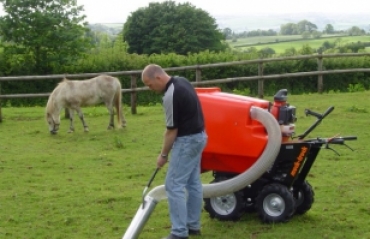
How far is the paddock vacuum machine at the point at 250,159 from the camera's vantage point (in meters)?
6.07

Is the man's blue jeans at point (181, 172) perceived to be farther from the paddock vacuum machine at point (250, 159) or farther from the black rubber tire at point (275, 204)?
the black rubber tire at point (275, 204)

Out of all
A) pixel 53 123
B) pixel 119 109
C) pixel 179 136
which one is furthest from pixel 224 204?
pixel 53 123

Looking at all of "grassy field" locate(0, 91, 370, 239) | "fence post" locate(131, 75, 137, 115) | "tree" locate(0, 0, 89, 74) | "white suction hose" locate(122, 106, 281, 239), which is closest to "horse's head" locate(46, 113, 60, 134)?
"grassy field" locate(0, 91, 370, 239)

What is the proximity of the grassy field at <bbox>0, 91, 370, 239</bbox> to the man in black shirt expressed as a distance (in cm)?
57

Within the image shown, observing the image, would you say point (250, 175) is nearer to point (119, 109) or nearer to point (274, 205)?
point (274, 205)

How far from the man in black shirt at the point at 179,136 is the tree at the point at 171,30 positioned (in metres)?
29.1

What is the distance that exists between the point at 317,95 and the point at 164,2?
20894mm

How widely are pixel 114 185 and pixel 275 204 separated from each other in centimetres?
272

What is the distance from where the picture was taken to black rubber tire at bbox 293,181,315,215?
6.68 meters

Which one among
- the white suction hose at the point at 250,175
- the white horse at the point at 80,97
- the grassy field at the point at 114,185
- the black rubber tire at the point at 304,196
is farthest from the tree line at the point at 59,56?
the white suction hose at the point at 250,175

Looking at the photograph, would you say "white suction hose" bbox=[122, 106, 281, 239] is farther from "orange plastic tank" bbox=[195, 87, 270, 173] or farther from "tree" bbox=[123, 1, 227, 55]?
"tree" bbox=[123, 1, 227, 55]

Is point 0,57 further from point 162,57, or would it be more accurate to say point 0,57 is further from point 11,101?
point 162,57

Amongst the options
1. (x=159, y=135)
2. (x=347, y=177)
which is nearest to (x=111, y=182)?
(x=347, y=177)

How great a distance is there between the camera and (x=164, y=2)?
3750 centimetres
